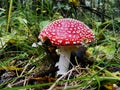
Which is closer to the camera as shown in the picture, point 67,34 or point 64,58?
point 67,34

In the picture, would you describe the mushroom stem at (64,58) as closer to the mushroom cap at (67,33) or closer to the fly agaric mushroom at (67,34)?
the fly agaric mushroom at (67,34)

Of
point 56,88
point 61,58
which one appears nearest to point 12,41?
point 61,58

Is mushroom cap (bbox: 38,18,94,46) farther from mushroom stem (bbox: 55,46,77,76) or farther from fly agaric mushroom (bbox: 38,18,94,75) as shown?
mushroom stem (bbox: 55,46,77,76)

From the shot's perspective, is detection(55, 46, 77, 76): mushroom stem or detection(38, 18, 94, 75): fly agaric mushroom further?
detection(55, 46, 77, 76): mushroom stem

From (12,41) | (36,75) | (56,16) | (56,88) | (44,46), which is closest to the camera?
(56,88)

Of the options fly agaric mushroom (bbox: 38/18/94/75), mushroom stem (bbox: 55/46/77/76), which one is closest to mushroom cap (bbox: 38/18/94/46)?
fly agaric mushroom (bbox: 38/18/94/75)

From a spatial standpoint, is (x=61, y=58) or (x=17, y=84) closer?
(x=17, y=84)

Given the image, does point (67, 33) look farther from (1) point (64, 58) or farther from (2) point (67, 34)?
(1) point (64, 58)

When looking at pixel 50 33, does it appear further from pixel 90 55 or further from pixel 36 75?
pixel 90 55

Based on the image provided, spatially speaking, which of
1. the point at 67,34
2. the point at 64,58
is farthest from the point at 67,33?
the point at 64,58
